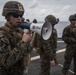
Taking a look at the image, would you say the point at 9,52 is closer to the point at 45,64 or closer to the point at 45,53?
the point at 45,53

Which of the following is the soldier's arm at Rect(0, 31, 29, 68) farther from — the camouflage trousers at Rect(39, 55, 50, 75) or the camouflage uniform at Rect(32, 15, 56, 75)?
the camouflage trousers at Rect(39, 55, 50, 75)

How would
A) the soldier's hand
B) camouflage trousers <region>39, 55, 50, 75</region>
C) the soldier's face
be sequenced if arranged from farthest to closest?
camouflage trousers <region>39, 55, 50, 75</region>
the soldier's face
the soldier's hand

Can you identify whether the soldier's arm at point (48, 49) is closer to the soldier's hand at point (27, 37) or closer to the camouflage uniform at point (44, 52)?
the camouflage uniform at point (44, 52)

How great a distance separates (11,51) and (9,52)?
0.04m

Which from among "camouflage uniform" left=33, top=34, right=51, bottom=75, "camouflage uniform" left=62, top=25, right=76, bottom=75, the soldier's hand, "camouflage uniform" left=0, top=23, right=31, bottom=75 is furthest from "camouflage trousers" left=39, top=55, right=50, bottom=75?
the soldier's hand

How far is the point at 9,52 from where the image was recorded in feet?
12.5

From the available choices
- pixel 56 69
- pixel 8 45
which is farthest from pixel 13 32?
pixel 56 69

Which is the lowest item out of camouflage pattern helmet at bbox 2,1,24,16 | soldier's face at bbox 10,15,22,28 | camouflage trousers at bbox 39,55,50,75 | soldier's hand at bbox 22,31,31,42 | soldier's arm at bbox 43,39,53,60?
camouflage trousers at bbox 39,55,50,75

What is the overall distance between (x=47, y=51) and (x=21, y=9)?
146 inches

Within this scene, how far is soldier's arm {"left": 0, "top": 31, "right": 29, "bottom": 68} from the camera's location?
380cm

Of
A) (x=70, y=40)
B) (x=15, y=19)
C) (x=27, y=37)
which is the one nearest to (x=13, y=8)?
(x=15, y=19)

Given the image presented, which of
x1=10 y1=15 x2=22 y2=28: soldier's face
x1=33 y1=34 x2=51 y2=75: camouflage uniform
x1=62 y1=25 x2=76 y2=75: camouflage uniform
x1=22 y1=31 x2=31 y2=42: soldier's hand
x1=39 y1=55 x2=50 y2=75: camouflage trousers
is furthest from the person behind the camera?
x1=62 y1=25 x2=76 y2=75: camouflage uniform

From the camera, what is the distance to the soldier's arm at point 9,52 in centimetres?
380

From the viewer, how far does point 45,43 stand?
7543 mm
